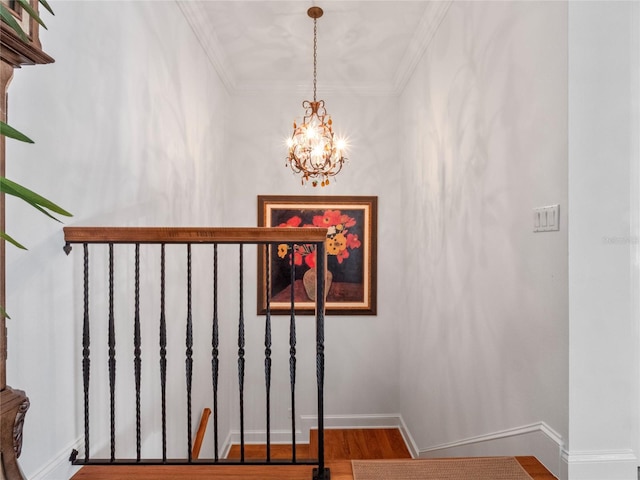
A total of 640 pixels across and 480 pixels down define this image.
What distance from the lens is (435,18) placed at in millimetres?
2910

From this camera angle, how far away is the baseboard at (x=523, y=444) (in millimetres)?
1644

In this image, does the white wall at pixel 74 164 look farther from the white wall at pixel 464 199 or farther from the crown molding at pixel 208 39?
the crown molding at pixel 208 39

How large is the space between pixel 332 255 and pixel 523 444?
2.60m

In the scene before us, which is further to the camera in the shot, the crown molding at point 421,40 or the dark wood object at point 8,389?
the crown molding at point 421,40

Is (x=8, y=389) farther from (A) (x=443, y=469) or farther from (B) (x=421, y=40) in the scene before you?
(B) (x=421, y=40)

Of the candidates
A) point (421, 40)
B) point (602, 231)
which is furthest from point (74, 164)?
point (421, 40)

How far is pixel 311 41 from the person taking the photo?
334cm

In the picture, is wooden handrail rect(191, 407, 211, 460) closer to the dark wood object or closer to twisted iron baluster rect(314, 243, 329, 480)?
twisted iron baluster rect(314, 243, 329, 480)

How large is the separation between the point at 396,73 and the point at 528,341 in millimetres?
2877

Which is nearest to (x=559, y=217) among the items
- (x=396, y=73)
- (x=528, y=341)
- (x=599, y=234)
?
(x=599, y=234)

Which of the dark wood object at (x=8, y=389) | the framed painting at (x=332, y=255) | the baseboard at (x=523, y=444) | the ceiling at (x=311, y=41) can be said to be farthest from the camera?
the framed painting at (x=332, y=255)

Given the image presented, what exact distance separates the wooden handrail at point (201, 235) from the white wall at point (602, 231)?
950 millimetres

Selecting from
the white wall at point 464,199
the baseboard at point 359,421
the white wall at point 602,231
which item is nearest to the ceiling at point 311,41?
the white wall at point 464,199

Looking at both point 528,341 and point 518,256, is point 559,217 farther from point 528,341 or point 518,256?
point 528,341
